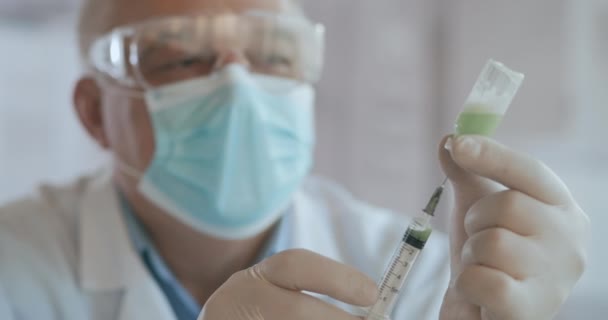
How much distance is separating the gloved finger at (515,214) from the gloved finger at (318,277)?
4.8 inches

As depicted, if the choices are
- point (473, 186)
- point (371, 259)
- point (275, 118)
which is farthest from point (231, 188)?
point (473, 186)

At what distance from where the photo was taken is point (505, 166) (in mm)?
561

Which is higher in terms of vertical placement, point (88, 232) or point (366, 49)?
point (366, 49)

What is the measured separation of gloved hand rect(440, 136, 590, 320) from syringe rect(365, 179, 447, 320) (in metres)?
0.04

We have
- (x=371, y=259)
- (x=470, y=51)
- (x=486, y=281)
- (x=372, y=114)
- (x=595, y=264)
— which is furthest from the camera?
(x=372, y=114)

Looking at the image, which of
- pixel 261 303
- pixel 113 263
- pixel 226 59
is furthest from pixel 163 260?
pixel 261 303

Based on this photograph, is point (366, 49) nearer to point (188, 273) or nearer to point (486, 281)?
point (188, 273)

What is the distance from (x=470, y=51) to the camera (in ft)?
6.57

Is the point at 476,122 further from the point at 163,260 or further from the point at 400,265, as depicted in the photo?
the point at 163,260

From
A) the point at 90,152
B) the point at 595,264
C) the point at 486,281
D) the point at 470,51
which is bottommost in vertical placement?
the point at 90,152

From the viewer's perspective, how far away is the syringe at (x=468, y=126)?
558 millimetres

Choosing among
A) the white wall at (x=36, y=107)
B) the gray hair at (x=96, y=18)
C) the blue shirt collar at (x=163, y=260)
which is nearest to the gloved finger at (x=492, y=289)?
the blue shirt collar at (x=163, y=260)

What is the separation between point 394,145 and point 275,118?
1115 mm

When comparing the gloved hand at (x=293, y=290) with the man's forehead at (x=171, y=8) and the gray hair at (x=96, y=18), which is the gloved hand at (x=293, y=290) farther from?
the gray hair at (x=96, y=18)
